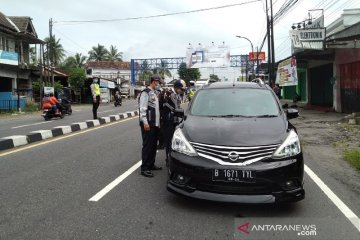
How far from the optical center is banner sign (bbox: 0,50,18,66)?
103ft

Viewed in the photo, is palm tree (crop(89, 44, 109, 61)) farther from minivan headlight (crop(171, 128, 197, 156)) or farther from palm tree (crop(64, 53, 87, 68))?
minivan headlight (crop(171, 128, 197, 156))

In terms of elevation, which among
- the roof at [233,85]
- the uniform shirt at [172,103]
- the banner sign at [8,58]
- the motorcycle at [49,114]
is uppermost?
the banner sign at [8,58]

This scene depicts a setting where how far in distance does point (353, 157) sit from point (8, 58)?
2953cm

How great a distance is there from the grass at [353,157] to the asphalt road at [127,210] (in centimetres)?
96

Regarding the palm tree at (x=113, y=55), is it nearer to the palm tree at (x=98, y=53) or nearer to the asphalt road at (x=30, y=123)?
the palm tree at (x=98, y=53)

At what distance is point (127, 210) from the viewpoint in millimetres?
5145

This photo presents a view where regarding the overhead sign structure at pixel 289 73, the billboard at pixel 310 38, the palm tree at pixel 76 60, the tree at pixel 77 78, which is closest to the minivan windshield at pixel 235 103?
the billboard at pixel 310 38

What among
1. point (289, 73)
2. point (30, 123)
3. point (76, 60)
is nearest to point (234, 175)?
point (30, 123)

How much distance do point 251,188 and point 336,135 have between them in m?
9.19

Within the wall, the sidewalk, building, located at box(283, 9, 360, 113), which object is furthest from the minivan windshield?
the wall

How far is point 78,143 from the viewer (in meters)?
11.1

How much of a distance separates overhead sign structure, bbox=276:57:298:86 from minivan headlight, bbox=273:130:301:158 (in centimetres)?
1962

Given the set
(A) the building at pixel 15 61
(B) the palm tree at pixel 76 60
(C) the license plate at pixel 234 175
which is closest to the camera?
(C) the license plate at pixel 234 175

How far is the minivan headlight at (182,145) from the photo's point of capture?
5.07 m
